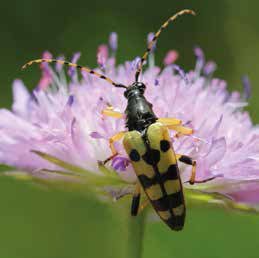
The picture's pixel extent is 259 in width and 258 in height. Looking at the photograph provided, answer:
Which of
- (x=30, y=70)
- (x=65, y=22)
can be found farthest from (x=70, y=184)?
(x=65, y=22)

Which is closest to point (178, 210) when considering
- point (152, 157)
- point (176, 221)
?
point (176, 221)

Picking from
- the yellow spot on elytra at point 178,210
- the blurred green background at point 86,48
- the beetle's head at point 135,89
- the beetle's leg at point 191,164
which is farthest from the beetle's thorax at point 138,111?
the blurred green background at point 86,48

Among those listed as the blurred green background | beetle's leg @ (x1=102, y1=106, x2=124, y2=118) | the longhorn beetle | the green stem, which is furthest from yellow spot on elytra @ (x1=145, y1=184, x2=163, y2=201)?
the blurred green background

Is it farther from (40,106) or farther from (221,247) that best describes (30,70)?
(40,106)

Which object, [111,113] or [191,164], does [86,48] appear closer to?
[111,113]

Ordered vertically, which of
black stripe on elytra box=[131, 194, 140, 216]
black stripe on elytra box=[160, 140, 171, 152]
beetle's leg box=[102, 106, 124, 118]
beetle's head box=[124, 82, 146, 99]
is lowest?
black stripe on elytra box=[131, 194, 140, 216]

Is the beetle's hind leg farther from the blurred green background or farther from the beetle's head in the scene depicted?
the blurred green background
